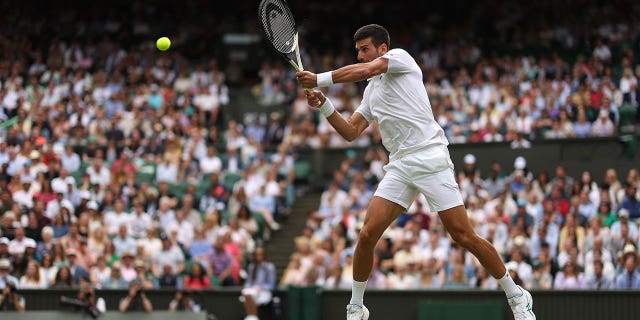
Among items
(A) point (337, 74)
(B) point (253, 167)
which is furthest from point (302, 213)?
(A) point (337, 74)

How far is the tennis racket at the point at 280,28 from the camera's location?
777 cm

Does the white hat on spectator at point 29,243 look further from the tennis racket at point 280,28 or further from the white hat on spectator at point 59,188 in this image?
the tennis racket at point 280,28

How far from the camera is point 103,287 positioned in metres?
15.4

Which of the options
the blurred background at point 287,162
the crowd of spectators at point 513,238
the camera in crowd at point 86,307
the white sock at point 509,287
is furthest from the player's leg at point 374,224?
the crowd of spectators at point 513,238

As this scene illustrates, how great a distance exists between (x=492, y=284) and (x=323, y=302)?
2.44 meters

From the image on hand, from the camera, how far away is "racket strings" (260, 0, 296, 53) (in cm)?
780

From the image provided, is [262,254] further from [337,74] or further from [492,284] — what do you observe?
[337,74]

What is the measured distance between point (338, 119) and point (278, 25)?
872 mm

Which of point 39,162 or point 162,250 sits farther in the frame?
point 39,162

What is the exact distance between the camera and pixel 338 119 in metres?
8.19

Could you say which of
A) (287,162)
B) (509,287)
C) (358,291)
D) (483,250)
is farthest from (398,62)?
(287,162)

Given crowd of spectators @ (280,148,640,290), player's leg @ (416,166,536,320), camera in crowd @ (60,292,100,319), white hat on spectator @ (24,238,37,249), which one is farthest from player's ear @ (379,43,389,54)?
white hat on spectator @ (24,238,37,249)

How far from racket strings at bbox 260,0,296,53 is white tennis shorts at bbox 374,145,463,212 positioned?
1.25m

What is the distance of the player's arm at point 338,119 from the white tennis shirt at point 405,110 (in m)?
0.31
